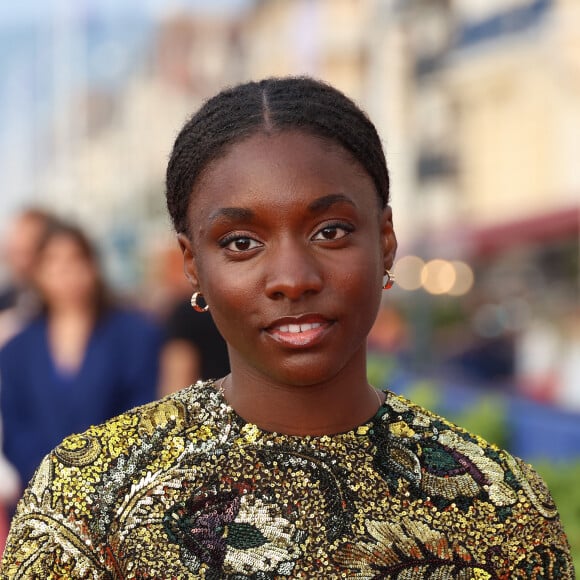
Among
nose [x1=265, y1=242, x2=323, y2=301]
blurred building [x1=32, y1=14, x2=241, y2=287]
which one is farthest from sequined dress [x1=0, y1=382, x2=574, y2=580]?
blurred building [x1=32, y1=14, x2=241, y2=287]

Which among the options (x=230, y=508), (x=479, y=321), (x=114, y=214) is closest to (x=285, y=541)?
(x=230, y=508)

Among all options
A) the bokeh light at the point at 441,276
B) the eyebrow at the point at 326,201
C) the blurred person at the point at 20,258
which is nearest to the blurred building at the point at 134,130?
the bokeh light at the point at 441,276

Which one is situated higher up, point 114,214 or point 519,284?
point 114,214

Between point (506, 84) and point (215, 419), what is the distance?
29338 millimetres

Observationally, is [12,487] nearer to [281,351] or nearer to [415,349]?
[281,351]

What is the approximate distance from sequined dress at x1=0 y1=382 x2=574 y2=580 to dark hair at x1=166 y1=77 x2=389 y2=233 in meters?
0.43

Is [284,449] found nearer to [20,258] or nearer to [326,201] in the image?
[326,201]

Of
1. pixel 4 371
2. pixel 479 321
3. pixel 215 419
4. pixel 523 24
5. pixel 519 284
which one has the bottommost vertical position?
pixel 215 419

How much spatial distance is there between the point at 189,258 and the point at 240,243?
0.64 feet

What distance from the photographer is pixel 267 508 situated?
5.82ft

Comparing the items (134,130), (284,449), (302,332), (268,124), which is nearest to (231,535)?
(284,449)

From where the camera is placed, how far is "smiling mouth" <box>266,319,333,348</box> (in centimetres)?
178

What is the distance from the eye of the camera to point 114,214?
170 ft

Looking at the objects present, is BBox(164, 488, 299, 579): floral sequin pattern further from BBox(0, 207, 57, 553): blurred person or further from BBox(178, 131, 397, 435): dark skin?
BBox(0, 207, 57, 553): blurred person
